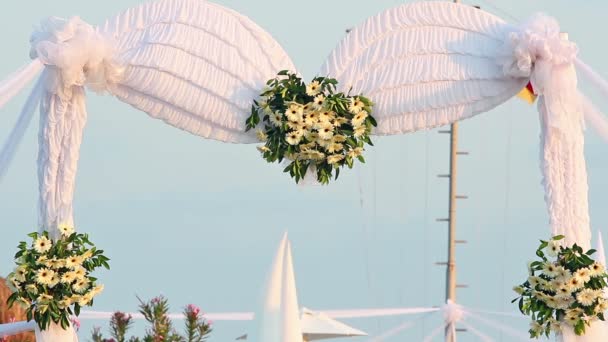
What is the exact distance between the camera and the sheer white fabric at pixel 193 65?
345 inches

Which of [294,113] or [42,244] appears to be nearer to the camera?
[42,244]

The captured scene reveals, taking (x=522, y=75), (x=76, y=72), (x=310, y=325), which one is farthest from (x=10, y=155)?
(x=522, y=75)

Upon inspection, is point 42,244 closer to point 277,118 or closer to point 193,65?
point 193,65

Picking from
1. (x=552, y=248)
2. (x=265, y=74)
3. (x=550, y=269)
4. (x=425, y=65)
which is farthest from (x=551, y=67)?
(x=265, y=74)

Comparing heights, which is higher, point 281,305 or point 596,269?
point 596,269

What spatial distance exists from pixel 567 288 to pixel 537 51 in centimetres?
128

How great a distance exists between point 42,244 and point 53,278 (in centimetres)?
20

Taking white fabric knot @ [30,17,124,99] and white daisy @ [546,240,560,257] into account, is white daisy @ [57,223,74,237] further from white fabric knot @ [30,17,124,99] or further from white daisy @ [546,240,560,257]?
white daisy @ [546,240,560,257]

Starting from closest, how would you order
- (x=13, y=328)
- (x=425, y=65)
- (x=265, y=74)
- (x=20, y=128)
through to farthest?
(x=20, y=128)
(x=425, y=65)
(x=265, y=74)
(x=13, y=328)

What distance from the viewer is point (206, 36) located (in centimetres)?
890

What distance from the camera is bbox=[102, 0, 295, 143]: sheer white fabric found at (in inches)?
345

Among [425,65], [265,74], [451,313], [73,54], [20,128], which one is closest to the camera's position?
[73,54]

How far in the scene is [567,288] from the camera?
27.7ft

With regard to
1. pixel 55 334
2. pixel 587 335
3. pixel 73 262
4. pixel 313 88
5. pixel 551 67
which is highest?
pixel 551 67
